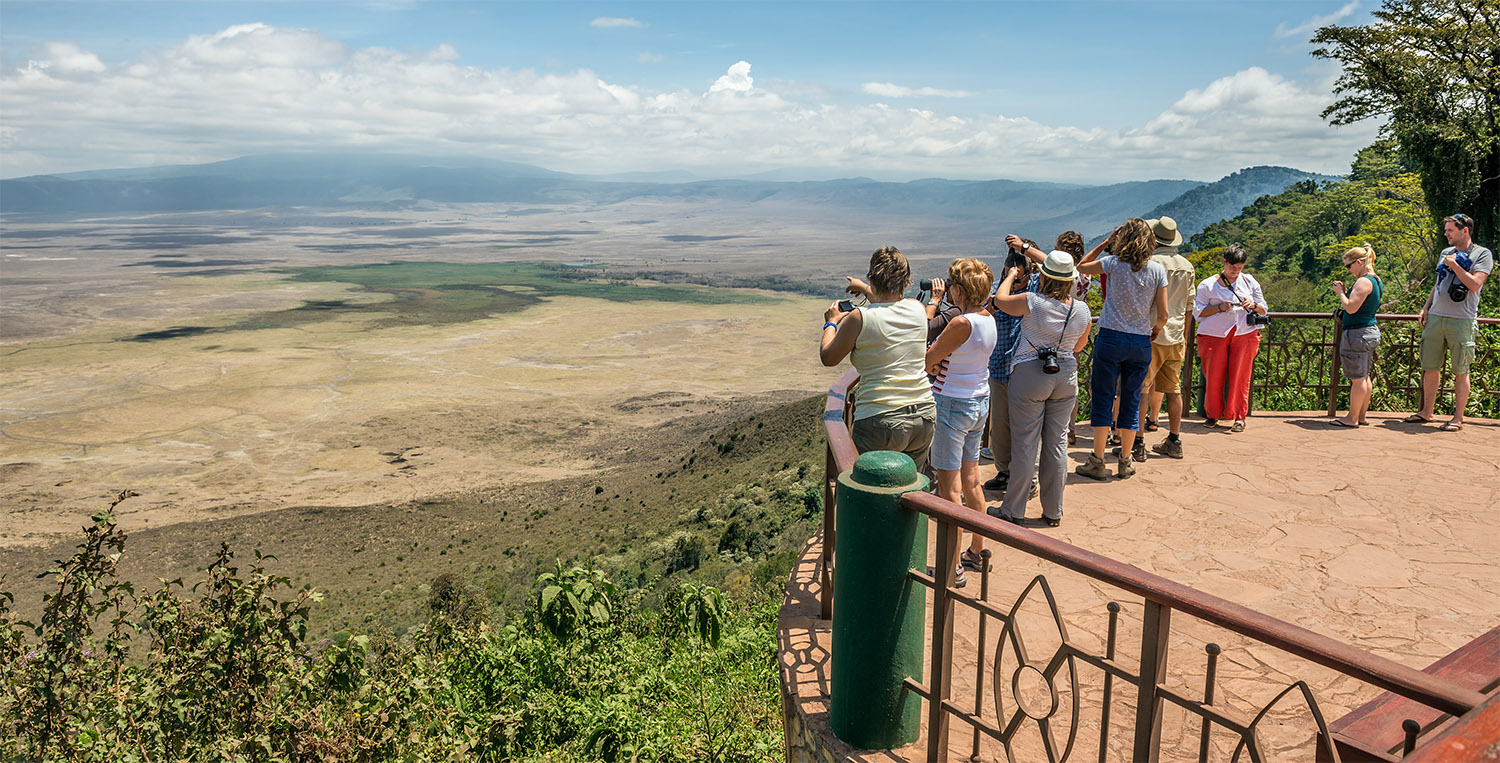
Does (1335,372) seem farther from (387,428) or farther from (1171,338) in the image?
(387,428)

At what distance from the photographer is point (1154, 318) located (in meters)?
6.44

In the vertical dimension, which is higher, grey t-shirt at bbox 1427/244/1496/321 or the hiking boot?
grey t-shirt at bbox 1427/244/1496/321

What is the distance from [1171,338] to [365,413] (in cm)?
5926

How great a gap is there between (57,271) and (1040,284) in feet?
643

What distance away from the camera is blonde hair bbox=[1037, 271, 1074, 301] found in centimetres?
515

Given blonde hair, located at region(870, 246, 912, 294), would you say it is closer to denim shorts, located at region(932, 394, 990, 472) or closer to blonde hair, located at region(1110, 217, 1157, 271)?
denim shorts, located at region(932, 394, 990, 472)

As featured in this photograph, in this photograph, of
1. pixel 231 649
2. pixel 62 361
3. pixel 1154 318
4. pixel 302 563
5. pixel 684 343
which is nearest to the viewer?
pixel 231 649

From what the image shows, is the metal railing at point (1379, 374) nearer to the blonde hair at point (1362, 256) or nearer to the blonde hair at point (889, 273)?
the blonde hair at point (1362, 256)

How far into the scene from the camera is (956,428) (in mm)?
4879

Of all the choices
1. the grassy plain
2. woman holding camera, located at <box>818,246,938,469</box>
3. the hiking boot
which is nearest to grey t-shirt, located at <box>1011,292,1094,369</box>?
woman holding camera, located at <box>818,246,938,469</box>

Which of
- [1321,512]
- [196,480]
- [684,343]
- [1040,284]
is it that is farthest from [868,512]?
[684,343]

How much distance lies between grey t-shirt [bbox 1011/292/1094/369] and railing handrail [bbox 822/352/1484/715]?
266 centimetres

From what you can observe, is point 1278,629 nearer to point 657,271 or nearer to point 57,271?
point 657,271

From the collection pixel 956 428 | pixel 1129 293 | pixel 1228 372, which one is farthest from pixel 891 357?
pixel 1228 372
